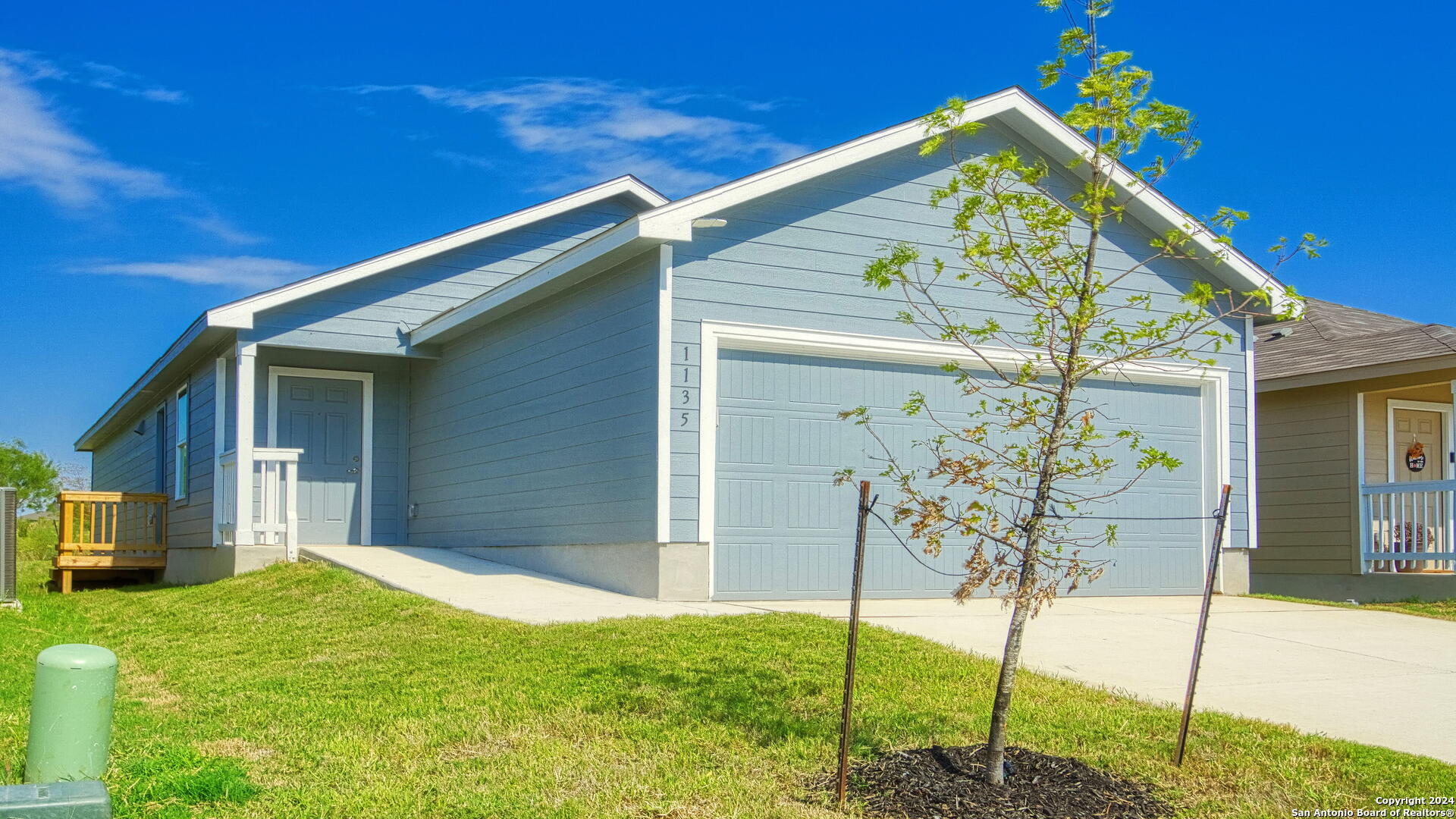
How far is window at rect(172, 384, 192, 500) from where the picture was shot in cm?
1590

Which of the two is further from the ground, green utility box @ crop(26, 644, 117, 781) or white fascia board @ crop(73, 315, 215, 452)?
white fascia board @ crop(73, 315, 215, 452)

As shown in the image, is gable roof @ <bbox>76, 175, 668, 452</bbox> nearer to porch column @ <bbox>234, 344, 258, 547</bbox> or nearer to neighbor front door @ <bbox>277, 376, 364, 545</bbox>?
porch column @ <bbox>234, 344, 258, 547</bbox>

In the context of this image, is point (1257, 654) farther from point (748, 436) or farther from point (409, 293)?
point (409, 293)

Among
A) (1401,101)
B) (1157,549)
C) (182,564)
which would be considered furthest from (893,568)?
(1401,101)

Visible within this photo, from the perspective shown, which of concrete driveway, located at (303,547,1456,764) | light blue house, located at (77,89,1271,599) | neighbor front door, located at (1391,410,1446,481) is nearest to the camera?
concrete driveway, located at (303,547,1456,764)

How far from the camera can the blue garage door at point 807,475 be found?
9.90 meters

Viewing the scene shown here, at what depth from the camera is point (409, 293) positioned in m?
13.7

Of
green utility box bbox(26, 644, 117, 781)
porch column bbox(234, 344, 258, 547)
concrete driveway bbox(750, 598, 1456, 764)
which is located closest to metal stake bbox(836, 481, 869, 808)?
concrete driveway bbox(750, 598, 1456, 764)

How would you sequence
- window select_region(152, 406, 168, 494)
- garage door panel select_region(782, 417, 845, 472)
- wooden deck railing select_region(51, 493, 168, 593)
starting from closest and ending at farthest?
garage door panel select_region(782, 417, 845, 472), wooden deck railing select_region(51, 493, 168, 593), window select_region(152, 406, 168, 494)

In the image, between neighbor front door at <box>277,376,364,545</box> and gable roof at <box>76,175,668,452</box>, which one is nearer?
gable roof at <box>76,175,668,452</box>

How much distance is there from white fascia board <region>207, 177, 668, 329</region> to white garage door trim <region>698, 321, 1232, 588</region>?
204 inches

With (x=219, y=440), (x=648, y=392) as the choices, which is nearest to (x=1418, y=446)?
(x=648, y=392)

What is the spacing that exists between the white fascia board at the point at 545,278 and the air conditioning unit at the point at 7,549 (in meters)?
4.23

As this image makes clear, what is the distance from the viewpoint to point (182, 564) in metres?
15.2
